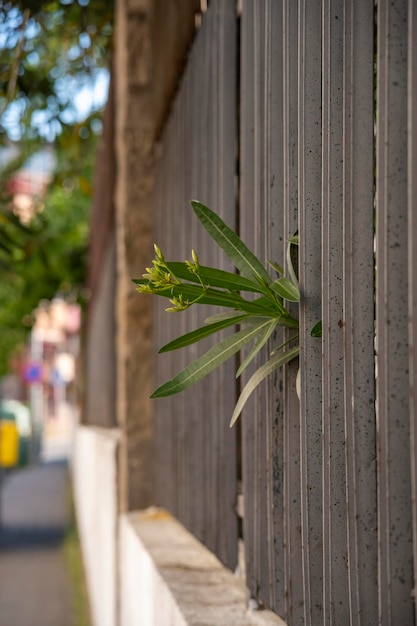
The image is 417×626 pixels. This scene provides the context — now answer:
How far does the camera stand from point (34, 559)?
32.8ft

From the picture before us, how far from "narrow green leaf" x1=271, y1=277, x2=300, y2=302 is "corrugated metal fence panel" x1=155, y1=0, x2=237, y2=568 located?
2.58 ft

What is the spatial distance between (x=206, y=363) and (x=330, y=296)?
254 mm

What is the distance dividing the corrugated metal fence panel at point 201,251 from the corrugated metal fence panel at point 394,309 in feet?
3.89

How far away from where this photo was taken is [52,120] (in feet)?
22.5

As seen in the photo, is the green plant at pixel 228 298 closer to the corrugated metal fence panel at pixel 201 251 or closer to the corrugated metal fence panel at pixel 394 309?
the corrugated metal fence panel at pixel 394 309

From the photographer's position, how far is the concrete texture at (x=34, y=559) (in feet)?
24.4

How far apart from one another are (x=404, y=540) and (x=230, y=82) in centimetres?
156

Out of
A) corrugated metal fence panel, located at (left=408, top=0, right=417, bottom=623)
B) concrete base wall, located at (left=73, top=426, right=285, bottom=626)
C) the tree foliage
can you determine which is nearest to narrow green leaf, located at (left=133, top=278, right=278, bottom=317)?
corrugated metal fence panel, located at (left=408, top=0, right=417, bottom=623)

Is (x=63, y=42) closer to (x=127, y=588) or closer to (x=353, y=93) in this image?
(x=127, y=588)

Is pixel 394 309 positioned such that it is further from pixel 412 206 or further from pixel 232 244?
pixel 232 244

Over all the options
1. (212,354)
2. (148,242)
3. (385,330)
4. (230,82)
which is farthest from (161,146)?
(385,330)

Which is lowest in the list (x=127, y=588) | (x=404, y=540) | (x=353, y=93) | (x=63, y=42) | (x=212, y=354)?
(x=127, y=588)

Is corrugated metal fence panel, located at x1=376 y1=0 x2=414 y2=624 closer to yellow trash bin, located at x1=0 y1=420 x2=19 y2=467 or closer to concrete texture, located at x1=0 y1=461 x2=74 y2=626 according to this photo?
concrete texture, located at x1=0 y1=461 x2=74 y2=626

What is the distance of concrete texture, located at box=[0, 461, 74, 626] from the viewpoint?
7430 mm
